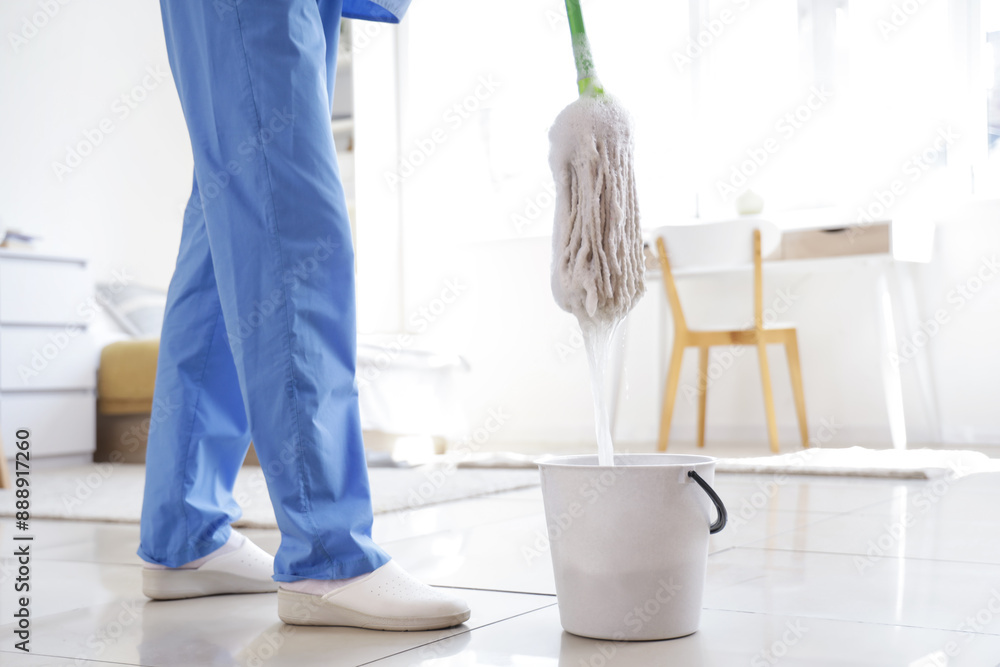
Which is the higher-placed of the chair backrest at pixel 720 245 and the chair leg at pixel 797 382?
the chair backrest at pixel 720 245

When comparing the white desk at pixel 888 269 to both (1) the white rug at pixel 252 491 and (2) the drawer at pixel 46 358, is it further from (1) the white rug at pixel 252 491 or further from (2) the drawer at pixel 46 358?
(2) the drawer at pixel 46 358

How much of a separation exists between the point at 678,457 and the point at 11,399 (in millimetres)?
3219

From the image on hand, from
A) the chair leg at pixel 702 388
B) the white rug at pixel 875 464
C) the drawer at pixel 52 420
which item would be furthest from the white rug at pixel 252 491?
the chair leg at pixel 702 388

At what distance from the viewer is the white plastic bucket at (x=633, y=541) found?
876 mm

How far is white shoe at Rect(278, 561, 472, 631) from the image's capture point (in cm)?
98

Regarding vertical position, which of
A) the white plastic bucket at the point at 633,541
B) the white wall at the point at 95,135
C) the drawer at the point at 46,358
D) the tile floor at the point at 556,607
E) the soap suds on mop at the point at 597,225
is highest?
the white wall at the point at 95,135

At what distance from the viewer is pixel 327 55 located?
117 cm

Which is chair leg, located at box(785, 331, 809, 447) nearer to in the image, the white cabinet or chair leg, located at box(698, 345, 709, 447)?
chair leg, located at box(698, 345, 709, 447)

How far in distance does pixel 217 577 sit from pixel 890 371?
274cm

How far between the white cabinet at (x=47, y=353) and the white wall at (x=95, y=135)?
908mm

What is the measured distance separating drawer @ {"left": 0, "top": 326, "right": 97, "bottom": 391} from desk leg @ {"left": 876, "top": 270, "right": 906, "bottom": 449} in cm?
290

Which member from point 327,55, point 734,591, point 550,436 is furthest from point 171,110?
point 734,591

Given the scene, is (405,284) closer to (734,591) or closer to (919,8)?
(919,8)

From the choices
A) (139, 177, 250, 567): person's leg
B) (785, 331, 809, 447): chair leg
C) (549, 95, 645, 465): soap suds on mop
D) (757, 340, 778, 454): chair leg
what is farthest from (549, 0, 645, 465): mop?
A: (785, 331, 809, 447): chair leg
